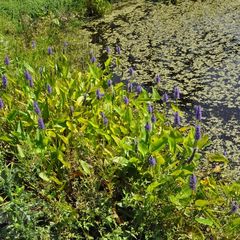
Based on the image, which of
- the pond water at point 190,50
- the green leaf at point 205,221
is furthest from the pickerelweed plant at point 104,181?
the pond water at point 190,50

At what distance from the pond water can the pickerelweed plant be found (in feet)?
3.87

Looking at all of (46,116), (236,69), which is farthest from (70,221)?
(236,69)

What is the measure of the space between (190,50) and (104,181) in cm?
435

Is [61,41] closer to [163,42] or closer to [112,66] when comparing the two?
[112,66]

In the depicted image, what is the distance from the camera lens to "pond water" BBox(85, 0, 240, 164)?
4.95 metres

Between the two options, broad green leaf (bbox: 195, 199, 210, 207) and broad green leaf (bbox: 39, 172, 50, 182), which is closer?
broad green leaf (bbox: 195, 199, 210, 207)

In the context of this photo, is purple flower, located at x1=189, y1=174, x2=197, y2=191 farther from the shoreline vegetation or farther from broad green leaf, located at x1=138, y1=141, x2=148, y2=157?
broad green leaf, located at x1=138, y1=141, x2=148, y2=157

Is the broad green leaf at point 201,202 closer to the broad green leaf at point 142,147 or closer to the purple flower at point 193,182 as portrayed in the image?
the purple flower at point 193,182

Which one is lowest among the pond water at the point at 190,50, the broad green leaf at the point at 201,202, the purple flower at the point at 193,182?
the pond water at the point at 190,50

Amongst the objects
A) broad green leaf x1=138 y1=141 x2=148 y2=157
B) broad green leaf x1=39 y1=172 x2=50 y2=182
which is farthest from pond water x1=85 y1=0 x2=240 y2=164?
broad green leaf x1=39 y1=172 x2=50 y2=182

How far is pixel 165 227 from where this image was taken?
9.20 feet

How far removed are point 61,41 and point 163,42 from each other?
179 cm

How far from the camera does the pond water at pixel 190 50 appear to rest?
16.3ft

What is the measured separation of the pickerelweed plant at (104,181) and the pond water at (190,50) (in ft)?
3.87
